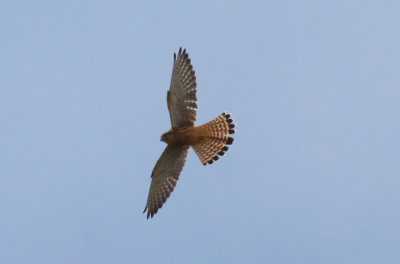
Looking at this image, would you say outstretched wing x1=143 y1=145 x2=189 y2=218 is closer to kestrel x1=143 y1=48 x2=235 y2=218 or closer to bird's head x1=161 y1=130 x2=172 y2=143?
kestrel x1=143 y1=48 x2=235 y2=218

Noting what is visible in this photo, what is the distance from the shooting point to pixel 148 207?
17641 millimetres

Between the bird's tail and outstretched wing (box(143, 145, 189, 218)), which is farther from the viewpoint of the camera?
outstretched wing (box(143, 145, 189, 218))

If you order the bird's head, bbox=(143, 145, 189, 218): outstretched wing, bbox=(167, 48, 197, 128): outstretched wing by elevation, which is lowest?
bbox=(143, 145, 189, 218): outstretched wing

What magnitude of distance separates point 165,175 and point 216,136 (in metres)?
1.55

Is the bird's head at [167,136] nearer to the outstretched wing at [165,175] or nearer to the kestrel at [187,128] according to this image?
the kestrel at [187,128]

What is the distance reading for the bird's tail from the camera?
Answer: 55.2 feet

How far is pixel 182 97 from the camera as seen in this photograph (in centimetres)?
1692

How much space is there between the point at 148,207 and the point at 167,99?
2391 mm

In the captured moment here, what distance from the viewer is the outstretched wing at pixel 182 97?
1688cm

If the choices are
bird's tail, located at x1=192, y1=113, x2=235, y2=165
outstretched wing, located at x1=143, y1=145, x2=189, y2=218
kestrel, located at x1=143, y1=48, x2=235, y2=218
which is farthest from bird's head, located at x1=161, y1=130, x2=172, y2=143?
bird's tail, located at x1=192, y1=113, x2=235, y2=165

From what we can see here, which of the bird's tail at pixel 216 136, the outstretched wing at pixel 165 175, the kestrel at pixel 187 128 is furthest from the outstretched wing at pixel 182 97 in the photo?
the outstretched wing at pixel 165 175

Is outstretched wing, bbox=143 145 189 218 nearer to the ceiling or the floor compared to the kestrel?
nearer to the floor

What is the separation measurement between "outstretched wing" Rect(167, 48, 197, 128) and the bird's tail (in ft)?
1.23

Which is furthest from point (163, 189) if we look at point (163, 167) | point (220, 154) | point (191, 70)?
point (191, 70)
